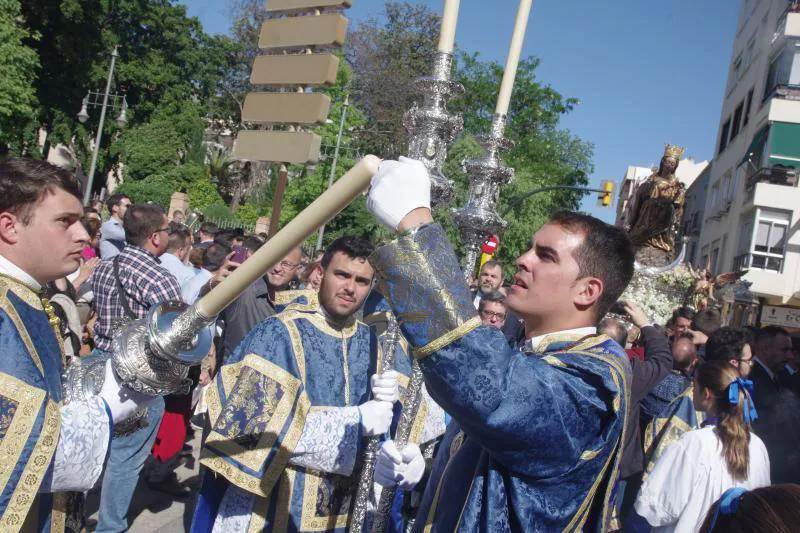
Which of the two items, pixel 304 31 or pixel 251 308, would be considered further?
pixel 251 308

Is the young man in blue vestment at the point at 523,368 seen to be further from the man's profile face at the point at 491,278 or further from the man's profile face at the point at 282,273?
the man's profile face at the point at 491,278

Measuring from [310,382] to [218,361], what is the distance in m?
3.15

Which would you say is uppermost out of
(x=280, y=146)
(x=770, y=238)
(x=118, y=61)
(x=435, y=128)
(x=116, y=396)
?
(x=118, y=61)

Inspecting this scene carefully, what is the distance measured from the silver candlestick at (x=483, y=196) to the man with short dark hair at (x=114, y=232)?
4064 mm

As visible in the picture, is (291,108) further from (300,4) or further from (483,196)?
(483,196)

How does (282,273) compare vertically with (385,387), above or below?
above

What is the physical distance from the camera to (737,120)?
32.0 meters

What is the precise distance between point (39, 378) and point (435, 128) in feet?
5.04

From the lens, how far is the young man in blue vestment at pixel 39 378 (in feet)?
6.66

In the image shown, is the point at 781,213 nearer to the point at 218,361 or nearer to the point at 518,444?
the point at 218,361

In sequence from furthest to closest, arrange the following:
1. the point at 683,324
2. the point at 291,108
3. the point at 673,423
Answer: the point at 683,324
the point at 291,108
the point at 673,423

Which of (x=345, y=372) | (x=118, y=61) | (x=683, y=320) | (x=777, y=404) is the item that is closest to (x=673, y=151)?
(x=683, y=320)

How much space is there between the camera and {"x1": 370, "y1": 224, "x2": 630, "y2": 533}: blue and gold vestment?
1628 millimetres

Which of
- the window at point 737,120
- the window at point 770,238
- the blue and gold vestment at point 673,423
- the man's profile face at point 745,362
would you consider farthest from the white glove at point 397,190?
the window at point 737,120
